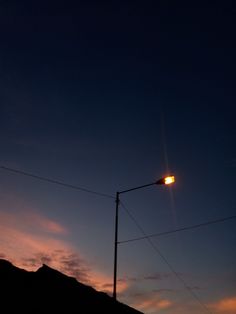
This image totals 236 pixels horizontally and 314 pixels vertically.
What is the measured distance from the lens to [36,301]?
11148 millimetres

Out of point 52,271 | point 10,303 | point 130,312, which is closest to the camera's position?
point 10,303

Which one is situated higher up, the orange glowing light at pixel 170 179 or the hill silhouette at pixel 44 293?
the orange glowing light at pixel 170 179

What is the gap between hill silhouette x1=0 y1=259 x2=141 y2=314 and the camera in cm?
1057

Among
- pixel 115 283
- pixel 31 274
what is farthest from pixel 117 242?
pixel 31 274

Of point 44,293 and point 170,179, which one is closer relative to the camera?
point 44,293

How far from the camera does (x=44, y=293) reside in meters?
11.8

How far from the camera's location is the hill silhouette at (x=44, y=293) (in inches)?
416

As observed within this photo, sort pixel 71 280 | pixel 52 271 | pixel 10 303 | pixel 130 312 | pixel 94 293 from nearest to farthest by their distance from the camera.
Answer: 1. pixel 10 303
2. pixel 52 271
3. pixel 71 280
4. pixel 94 293
5. pixel 130 312

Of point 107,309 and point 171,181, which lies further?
point 171,181

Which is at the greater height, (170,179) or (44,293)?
(170,179)

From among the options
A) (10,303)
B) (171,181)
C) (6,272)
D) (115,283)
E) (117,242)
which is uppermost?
(171,181)

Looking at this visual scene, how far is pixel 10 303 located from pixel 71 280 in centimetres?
393

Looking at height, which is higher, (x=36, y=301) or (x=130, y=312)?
(x=130, y=312)

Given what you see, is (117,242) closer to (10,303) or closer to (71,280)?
(71,280)
